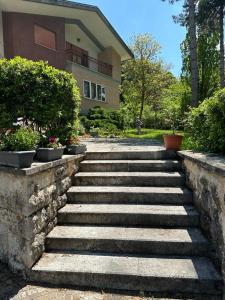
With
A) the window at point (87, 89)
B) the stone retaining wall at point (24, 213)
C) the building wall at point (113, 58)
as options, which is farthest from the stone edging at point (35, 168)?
the building wall at point (113, 58)

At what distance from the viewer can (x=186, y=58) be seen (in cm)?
Answer: 1569

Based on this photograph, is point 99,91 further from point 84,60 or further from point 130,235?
point 130,235

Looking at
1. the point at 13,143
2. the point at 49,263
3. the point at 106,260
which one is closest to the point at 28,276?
the point at 49,263

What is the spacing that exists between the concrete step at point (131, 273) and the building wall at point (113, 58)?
22389mm

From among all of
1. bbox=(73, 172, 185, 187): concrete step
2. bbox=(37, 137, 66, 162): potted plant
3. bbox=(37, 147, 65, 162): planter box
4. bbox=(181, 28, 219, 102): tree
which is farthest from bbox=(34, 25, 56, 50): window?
bbox=(37, 147, 65, 162): planter box

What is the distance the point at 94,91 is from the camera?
20781 millimetres

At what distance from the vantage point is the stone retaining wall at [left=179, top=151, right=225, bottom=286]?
10.3ft

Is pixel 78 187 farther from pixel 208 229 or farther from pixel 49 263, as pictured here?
pixel 208 229

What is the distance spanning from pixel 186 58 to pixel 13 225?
48.4 ft

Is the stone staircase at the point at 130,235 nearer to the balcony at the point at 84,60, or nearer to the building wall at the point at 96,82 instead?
the building wall at the point at 96,82

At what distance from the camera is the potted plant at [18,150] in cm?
346

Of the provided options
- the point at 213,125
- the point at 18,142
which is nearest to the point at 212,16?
the point at 213,125

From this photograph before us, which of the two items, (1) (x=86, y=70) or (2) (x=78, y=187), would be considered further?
(1) (x=86, y=70)

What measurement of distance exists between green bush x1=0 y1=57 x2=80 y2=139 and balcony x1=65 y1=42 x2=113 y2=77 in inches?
582
